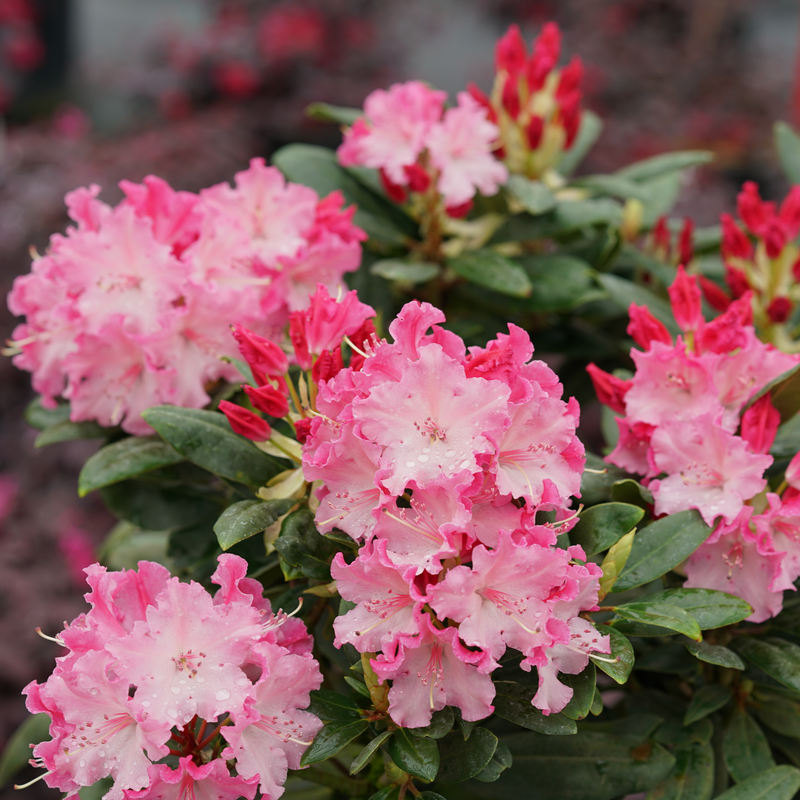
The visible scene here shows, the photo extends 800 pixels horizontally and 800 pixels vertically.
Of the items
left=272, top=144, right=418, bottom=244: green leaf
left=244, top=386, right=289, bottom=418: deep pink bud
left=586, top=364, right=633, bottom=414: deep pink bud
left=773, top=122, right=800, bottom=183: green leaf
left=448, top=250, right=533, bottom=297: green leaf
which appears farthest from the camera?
left=773, top=122, right=800, bottom=183: green leaf

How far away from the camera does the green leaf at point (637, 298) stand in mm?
922

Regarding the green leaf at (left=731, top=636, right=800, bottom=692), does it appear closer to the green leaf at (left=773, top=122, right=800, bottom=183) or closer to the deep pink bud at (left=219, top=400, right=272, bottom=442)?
the deep pink bud at (left=219, top=400, right=272, bottom=442)

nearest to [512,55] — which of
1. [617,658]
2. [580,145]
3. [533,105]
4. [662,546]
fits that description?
[533,105]

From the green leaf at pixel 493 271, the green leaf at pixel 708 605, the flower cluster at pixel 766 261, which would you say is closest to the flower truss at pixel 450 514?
the green leaf at pixel 708 605

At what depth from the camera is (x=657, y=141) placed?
14.3 feet

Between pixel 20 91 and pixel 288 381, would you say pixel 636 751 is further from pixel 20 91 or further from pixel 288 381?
pixel 20 91

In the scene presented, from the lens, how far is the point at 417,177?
951 millimetres

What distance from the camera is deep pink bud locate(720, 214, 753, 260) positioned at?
3.19ft

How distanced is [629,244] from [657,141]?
3.59 m

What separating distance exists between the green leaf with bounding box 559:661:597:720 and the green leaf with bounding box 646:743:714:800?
0.72 ft

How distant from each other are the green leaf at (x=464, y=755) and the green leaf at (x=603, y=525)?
0.16m

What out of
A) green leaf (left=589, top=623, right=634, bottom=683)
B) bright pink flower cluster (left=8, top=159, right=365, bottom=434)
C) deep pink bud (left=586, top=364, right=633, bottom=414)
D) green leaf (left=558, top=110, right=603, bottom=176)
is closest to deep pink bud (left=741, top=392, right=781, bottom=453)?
deep pink bud (left=586, top=364, right=633, bottom=414)

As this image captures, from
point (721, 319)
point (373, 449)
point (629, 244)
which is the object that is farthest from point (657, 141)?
point (373, 449)

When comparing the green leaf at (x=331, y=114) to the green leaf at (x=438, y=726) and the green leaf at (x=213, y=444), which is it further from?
the green leaf at (x=438, y=726)
